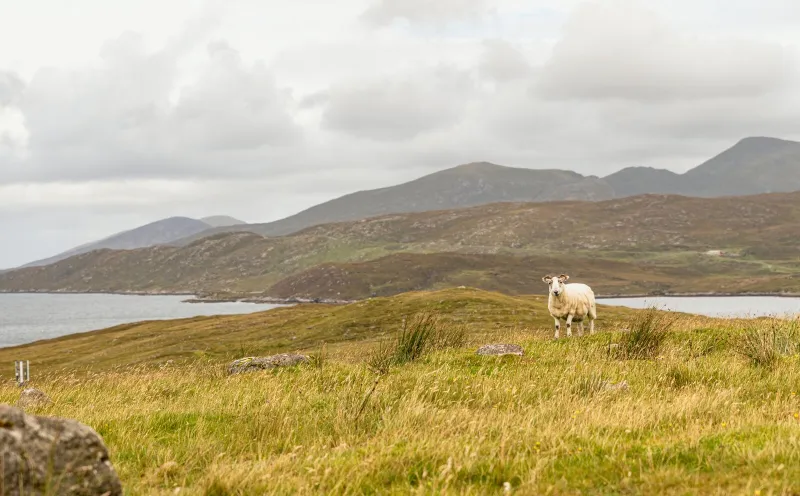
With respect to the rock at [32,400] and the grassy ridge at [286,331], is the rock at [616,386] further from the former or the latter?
the grassy ridge at [286,331]

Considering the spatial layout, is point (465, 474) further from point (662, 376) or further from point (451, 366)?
point (451, 366)

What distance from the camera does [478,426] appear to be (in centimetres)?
895

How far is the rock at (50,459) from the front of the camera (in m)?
5.34

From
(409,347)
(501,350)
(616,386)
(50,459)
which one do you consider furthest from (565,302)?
(50,459)

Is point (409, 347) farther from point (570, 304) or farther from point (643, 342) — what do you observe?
point (570, 304)

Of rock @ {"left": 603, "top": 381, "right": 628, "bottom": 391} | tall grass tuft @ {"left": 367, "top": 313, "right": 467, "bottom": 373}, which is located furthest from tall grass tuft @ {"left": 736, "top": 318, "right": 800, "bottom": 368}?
tall grass tuft @ {"left": 367, "top": 313, "right": 467, "bottom": 373}

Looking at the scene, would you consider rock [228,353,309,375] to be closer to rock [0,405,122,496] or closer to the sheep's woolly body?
the sheep's woolly body

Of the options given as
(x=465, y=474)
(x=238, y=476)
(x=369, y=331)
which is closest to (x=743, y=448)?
(x=465, y=474)

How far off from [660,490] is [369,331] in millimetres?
48535

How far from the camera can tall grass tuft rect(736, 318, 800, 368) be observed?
15.1m

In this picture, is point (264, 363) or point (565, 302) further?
point (565, 302)

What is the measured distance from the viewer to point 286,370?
1831 centimetres

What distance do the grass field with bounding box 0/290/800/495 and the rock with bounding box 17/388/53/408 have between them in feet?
0.97

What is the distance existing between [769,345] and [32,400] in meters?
18.0
